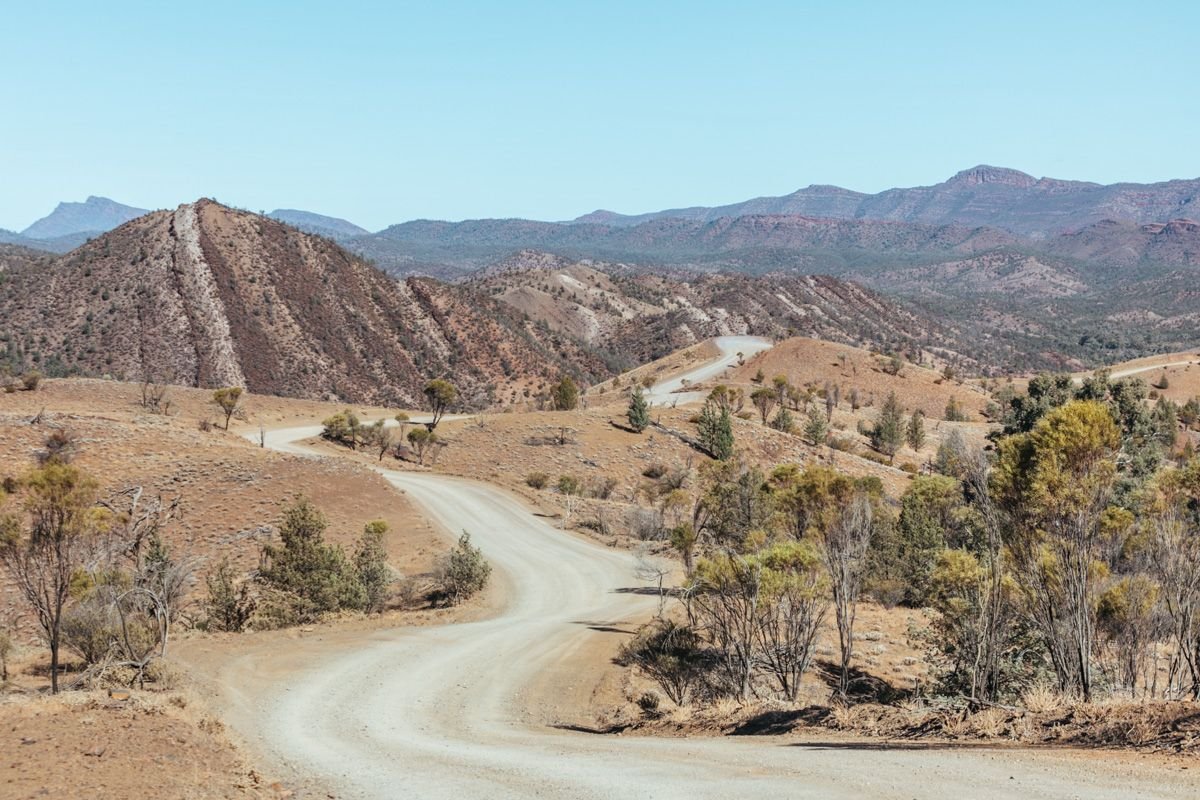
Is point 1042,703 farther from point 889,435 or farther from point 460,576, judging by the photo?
point 889,435

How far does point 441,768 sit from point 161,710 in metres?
4.30

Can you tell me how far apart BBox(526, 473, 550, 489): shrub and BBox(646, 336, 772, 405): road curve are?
2341cm

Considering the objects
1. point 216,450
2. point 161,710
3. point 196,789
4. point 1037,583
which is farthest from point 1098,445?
point 216,450

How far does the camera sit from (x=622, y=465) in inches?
1956

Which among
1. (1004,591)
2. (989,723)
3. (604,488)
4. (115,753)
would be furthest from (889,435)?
(115,753)

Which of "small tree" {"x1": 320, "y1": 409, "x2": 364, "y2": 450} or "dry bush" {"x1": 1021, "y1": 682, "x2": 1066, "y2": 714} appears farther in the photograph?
"small tree" {"x1": 320, "y1": 409, "x2": 364, "y2": 450}

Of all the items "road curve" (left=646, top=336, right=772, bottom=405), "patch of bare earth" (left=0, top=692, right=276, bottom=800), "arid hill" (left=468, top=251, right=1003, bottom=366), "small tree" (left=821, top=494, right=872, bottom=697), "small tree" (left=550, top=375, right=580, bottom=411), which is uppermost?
"arid hill" (left=468, top=251, right=1003, bottom=366)

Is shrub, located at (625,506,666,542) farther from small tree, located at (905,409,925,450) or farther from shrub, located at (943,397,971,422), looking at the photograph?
shrub, located at (943,397,971,422)

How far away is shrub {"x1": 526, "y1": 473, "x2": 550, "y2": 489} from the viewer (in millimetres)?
44719

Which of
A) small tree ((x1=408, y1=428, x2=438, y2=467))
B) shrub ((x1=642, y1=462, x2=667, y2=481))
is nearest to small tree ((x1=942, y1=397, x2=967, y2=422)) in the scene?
shrub ((x1=642, y1=462, x2=667, y2=481))

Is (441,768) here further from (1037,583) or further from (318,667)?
(1037,583)

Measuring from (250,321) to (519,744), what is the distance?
8586 centimetres

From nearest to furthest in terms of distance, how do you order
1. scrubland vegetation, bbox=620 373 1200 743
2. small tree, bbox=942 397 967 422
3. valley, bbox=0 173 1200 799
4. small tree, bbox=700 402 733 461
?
valley, bbox=0 173 1200 799 < scrubland vegetation, bbox=620 373 1200 743 < small tree, bbox=700 402 733 461 < small tree, bbox=942 397 967 422

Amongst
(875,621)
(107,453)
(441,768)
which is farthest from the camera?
(107,453)
